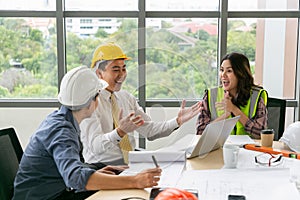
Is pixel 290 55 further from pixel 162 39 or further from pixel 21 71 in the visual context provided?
pixel 162 39

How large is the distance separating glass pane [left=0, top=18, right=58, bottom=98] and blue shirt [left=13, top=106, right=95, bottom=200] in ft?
6.66

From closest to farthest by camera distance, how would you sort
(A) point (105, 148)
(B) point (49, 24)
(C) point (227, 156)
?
(A) point (105, 148) → (C) point (227, 156) → (B) point (49, 24)

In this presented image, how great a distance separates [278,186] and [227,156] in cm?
30

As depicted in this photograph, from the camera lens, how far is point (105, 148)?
1721mm

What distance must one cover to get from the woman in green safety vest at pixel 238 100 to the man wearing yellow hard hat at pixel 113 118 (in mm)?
864

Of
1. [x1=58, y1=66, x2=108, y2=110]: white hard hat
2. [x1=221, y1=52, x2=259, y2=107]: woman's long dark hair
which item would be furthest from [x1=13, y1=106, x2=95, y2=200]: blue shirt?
[x1=221, y1=52, x2=259, y2=107]: woman's long dark hair

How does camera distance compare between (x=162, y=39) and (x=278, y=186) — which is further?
(x=278, y=186)

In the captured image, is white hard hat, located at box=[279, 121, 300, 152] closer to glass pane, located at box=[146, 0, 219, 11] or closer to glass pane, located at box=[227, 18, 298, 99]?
glass pane, located at box=[227, 18, 298, 99]

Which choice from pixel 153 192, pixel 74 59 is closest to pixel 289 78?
pixel 74 59

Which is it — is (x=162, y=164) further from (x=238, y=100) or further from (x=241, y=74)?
(x=241, y=74)

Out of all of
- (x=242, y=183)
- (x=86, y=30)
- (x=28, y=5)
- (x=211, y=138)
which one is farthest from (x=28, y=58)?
(x=242, y=183)

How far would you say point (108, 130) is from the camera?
5.70ft

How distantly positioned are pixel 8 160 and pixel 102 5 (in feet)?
6.83

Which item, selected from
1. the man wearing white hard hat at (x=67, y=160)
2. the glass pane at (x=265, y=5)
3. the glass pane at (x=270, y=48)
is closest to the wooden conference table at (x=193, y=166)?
the man wearing white hard hat at (x=67, y=160)
